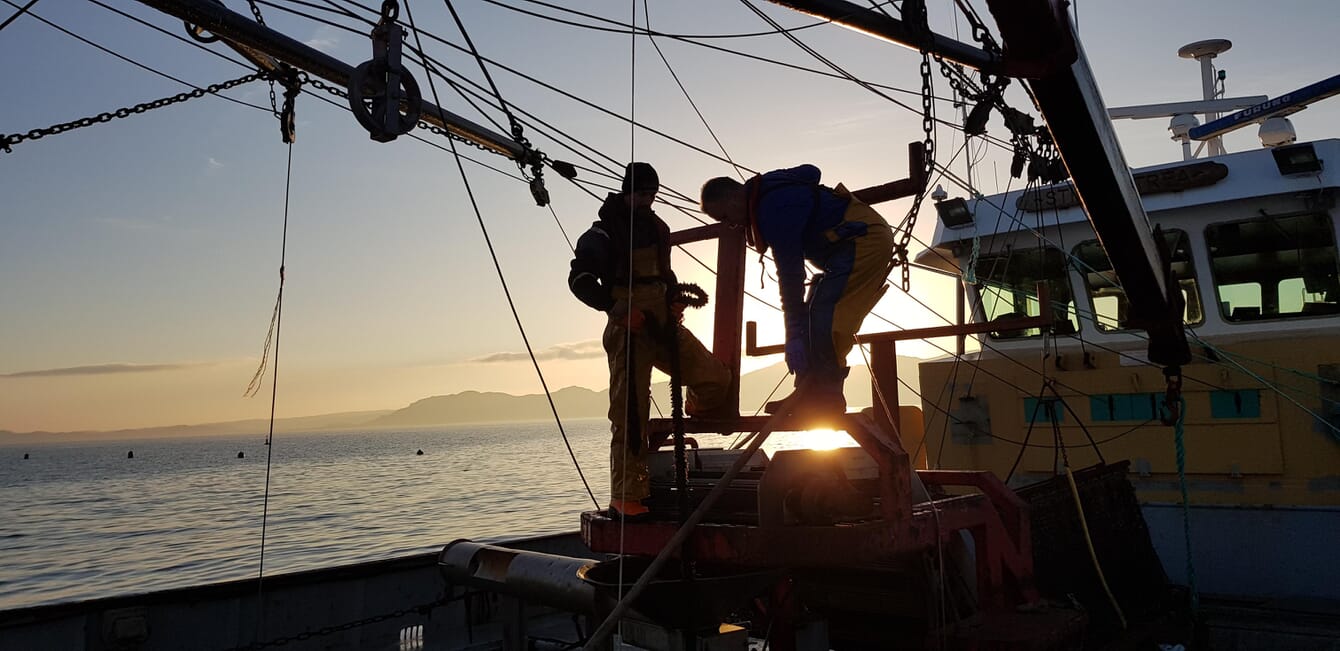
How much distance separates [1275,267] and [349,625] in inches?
378

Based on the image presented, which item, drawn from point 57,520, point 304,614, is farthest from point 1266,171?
point 57,520

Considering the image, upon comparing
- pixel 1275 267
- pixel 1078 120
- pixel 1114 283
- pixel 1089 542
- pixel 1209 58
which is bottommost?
pixel 1089 542

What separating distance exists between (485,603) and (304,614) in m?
1.73

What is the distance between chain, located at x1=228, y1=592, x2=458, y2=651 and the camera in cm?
669

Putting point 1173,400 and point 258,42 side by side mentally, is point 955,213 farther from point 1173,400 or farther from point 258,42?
point 258,42

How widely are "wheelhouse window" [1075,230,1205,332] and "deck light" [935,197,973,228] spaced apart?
4.11 feet

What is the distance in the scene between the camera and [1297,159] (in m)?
8.25

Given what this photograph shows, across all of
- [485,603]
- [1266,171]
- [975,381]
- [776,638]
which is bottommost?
[485,603]

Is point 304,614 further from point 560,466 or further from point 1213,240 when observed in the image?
point 560,466

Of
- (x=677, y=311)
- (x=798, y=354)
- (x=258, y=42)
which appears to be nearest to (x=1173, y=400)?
(x=798, y=354)

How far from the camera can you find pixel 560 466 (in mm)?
83812

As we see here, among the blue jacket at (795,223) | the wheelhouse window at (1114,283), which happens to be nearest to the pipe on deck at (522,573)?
the blue jacket at (795,223)

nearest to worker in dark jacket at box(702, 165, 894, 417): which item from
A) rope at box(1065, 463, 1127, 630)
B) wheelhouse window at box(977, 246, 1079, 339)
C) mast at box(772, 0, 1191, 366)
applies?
mast at box(772, 0, 1191, 366)

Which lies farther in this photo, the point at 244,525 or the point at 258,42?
the point at 244,525
